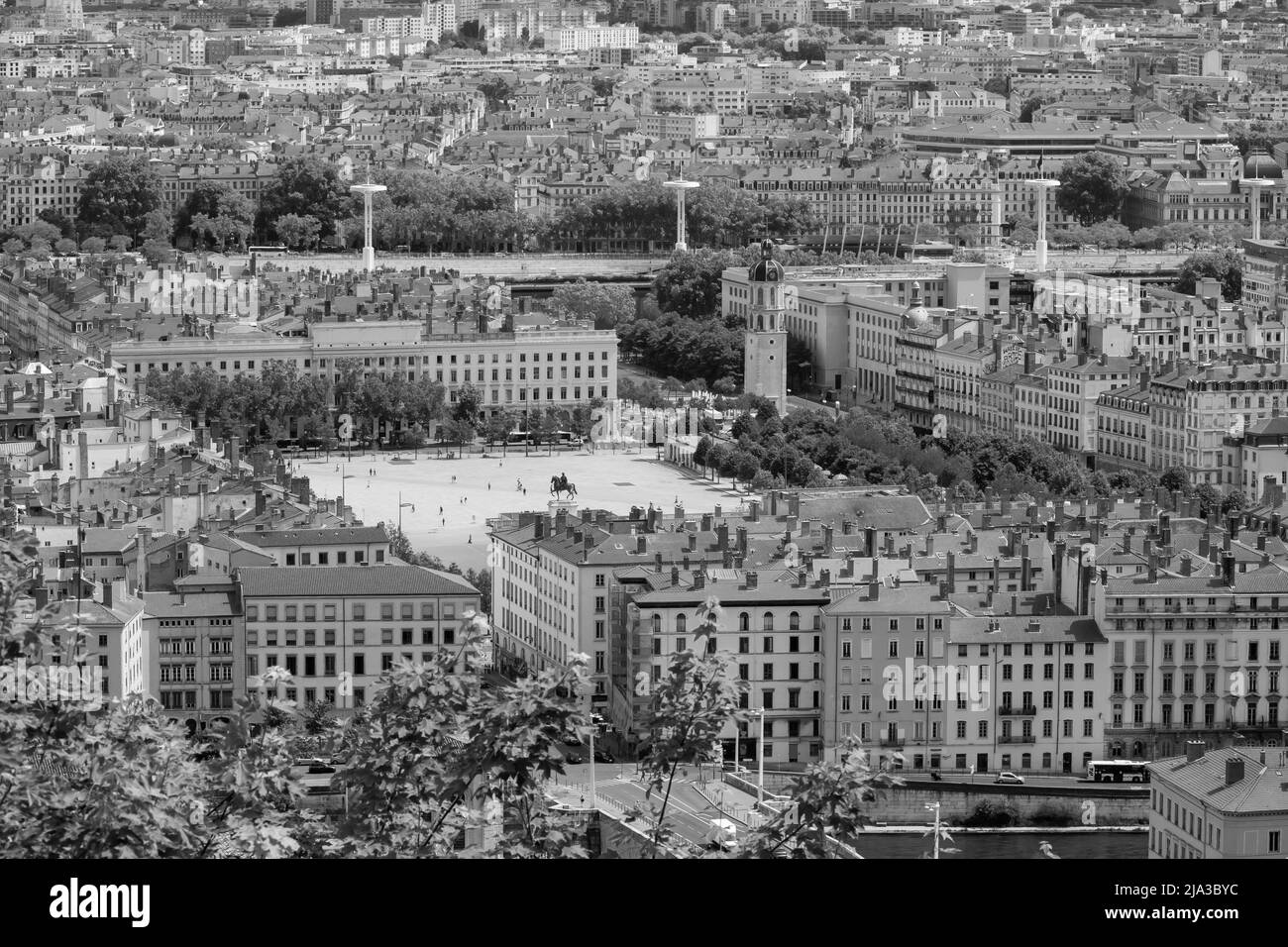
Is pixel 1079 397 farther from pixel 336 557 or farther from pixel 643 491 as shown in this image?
pixel 336 557

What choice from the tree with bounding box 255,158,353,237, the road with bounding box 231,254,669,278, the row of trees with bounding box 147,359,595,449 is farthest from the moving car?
the tree with bounding box 255,158,353,237

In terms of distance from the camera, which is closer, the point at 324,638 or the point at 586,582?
the point at 324,638

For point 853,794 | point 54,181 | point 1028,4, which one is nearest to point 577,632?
point 853,794

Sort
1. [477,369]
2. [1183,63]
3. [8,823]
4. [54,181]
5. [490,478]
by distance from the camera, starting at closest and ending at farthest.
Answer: [8,823] → [490,478] → [477,369] → [54,181] → [1183,63]

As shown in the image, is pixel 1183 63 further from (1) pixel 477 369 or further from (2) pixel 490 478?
(2) pixel 490 478

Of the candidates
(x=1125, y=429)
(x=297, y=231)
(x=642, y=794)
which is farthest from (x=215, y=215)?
(x=642, y=794)
